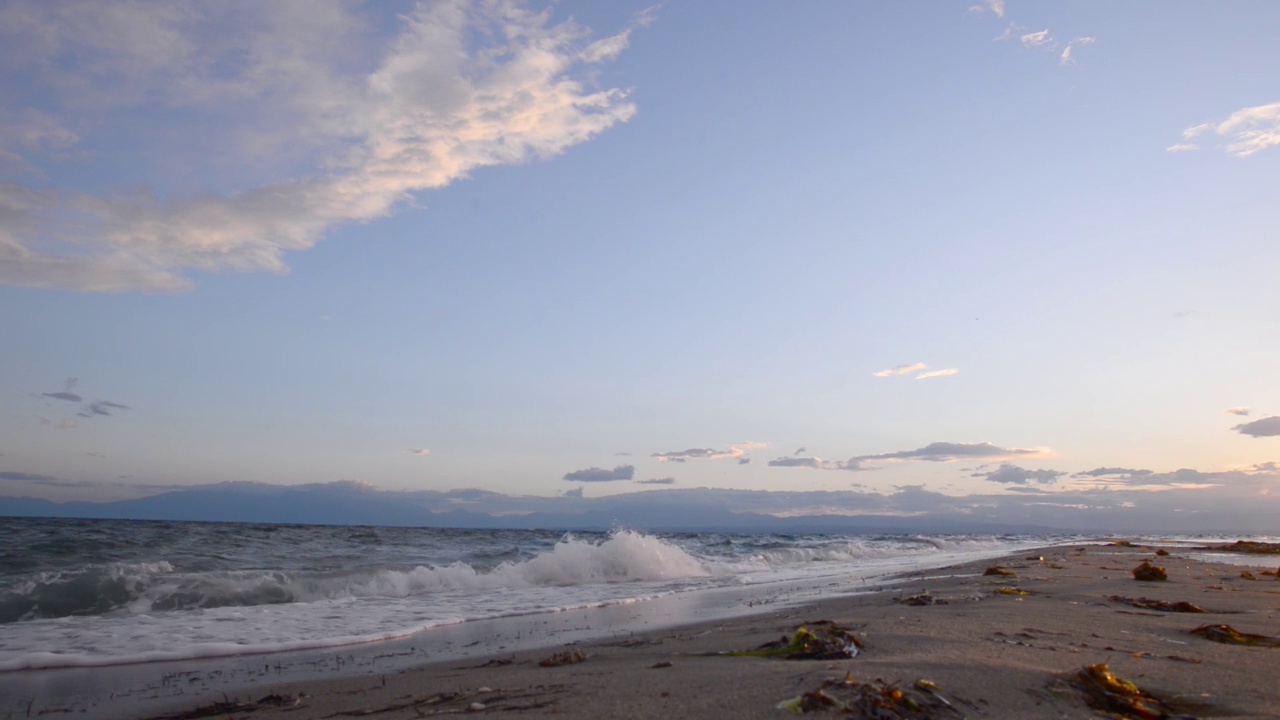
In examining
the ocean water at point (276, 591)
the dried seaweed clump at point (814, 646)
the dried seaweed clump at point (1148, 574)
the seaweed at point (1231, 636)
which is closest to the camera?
the dried seaweed clump at point (814, 646)

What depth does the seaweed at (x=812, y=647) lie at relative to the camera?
504 centimetres

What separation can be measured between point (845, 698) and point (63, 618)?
1227cm

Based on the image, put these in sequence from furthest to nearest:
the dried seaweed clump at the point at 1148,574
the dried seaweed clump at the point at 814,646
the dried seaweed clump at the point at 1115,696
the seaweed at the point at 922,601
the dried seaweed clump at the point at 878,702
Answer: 1. the dried seaweed clump at the point at 1148,574
2. the seaweed at the point at 922,601
3. the dried seaweed clump at the point at 814,646
4. the dried seaweed clump at the point at 1115,696
5. the dried seaweed clump at the point at 878,702

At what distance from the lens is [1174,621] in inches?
273

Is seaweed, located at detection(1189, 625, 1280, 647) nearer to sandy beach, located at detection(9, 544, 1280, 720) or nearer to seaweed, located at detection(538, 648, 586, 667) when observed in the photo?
sandy beach, located at detection(9, 544, 1280, 720)

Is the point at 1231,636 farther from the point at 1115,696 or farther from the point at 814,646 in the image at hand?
the point at 814,646

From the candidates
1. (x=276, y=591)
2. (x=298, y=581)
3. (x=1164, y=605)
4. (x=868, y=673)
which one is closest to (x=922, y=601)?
(x=1164, y=605)

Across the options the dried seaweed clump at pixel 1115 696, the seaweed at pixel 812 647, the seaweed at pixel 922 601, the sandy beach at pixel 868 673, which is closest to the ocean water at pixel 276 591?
the sandy beach at pixel 868 673

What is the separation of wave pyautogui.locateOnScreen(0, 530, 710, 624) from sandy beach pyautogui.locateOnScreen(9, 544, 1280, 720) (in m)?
6.12

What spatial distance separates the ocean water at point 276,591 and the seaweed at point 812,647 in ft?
19.0

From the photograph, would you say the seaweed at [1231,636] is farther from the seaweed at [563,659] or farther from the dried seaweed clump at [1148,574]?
the dried seaweed clump at [1148,574]

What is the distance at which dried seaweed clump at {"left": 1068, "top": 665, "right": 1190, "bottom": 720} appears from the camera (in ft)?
11.9

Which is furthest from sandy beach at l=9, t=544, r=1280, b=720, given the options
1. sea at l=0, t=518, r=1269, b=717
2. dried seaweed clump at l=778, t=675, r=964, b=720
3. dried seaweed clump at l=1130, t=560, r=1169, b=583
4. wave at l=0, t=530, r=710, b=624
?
wave at l=0, t=530, r=710, b=624

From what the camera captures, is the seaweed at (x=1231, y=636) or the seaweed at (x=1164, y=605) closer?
the seaweed at (x=1231, y=636)
